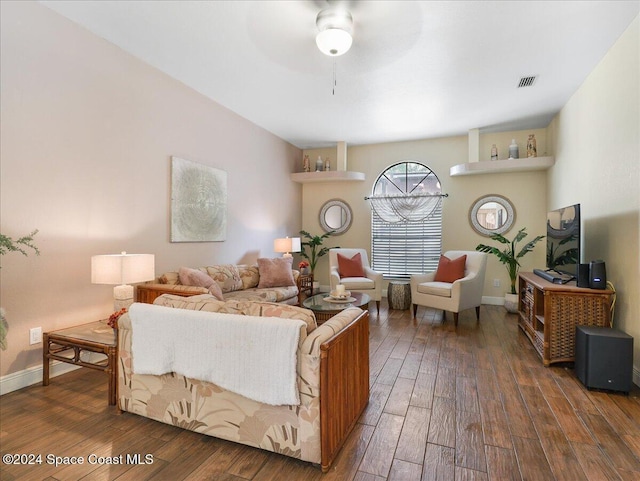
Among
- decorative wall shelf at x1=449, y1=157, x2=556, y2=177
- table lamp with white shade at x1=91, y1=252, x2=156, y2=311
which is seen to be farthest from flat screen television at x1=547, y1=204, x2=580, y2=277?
table lamp with white shade at x1=91, y1=252, x2=156, y2=311

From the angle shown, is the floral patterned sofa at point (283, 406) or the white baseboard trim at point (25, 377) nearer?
the floral patterned sofa at point (283, 406)

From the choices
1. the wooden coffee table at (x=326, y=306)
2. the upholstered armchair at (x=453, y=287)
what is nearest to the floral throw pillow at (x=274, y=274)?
the wooden coffee table at (x=326, y=306)

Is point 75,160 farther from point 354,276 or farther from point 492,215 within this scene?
point 492,215

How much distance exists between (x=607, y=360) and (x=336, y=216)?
15.3 ft

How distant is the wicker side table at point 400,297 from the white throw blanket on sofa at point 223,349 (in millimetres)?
3708

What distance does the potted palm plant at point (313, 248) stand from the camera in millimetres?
6375

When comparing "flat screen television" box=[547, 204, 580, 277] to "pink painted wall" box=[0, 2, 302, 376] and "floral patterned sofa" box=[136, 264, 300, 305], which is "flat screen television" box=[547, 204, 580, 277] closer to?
"floral patterned sofa" box=[136, 264, 300, 305]

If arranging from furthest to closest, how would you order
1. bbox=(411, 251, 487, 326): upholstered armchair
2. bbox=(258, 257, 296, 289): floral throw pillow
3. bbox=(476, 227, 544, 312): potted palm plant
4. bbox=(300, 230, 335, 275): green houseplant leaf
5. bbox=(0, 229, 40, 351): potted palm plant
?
bbox=(300, 230, 335, 275): green houseplant leaf < bbox=(476, 227, 544, 312): potted palm plant < bbox=(258, 257, 296, 289): floral throw pillow < bbox=(411, 251, 487, 326): upholstered armchair < bbox=(0, 229, 40, 351): potted palm plant

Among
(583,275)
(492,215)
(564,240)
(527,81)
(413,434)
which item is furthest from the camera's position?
(492,215)

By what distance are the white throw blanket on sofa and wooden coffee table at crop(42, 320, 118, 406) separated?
1.25 ft

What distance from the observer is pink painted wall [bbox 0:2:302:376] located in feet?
8.05

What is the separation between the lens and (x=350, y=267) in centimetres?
519

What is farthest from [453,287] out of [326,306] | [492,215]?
[492,215]

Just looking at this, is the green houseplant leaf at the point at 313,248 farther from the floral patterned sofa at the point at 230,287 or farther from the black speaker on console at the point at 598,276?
the black speaker on console at the point at 598,276
